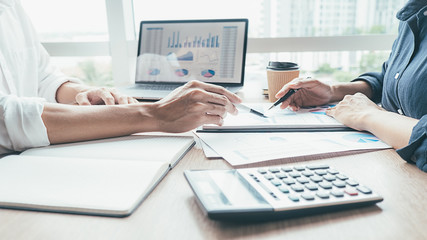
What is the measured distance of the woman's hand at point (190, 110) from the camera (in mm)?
756

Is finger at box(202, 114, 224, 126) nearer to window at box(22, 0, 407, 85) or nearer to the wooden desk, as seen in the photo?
the wooden desk

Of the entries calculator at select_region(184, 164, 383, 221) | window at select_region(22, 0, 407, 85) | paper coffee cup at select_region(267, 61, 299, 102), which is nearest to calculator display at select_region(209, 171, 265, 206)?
calculator at select_region(184, 164, 383, 221)

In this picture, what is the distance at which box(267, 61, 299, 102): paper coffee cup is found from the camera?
43.4 inches

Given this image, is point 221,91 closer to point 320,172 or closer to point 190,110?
point 190,110

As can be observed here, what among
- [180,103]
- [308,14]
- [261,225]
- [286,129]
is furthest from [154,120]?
[308,14]

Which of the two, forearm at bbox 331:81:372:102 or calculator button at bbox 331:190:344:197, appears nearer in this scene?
calculator button at bbox 331:190:344:197

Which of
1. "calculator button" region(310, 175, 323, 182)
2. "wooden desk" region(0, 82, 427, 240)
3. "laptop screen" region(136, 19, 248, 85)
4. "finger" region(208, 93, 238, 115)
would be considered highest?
"laptop screen" region(136, 19, 248, 85)

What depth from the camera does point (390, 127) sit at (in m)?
0.68

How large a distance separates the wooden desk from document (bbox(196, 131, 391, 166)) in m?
0.16

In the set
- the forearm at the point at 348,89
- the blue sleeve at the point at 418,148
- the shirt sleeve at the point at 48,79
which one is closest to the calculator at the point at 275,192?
the blue sleeve at the point at 418,148

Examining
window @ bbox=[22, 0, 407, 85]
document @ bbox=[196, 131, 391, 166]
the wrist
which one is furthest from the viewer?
window @ bbox=[22, 0, 407, 85]

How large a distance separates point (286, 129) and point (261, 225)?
401 millimetres

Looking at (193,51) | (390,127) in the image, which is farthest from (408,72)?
(193,51)

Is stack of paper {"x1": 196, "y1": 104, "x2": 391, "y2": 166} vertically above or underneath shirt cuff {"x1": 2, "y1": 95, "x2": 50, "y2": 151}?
underneath
